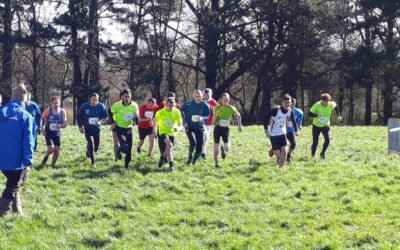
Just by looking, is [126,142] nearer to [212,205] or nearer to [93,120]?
[93,120]

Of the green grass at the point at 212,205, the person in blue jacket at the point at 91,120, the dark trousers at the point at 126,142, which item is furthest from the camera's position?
the person in blue jacket at the point at 91,120

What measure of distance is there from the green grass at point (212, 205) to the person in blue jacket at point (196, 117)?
2.32 feet

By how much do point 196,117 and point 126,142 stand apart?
176cm

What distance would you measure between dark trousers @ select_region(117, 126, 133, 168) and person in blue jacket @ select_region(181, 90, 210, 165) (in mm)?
1431

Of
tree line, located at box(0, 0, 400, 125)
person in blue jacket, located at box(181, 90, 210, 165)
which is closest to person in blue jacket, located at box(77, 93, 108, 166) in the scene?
person in blue jacket, located at box(181, 90, 210, 165)

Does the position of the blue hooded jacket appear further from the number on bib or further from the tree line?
the tree line

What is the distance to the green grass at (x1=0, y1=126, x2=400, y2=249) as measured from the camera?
26.6 feet

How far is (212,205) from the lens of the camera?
10.6 metres

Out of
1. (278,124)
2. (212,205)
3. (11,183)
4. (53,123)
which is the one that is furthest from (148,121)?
(11,183)

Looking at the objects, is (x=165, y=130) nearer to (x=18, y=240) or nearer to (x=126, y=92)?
(x=126, y=92)

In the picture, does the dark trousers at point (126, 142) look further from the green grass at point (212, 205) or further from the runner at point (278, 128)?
the runner at point (278, 128)

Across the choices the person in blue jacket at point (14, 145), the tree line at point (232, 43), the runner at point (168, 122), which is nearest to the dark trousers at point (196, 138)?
the runner at point (168, 122)

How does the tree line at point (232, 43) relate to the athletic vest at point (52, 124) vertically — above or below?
above

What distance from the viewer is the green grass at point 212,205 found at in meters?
8.11
